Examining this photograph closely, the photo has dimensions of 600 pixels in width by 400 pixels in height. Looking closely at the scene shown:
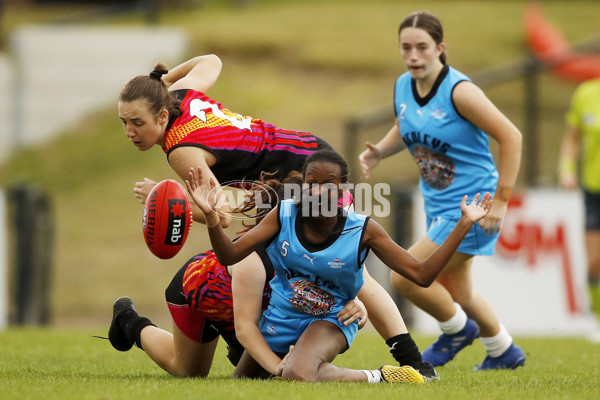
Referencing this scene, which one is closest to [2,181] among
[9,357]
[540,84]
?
[540,84]

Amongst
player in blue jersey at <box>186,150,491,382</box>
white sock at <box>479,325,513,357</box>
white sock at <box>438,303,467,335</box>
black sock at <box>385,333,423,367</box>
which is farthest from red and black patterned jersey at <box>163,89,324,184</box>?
white sock at <box>479,325,513,357</box>

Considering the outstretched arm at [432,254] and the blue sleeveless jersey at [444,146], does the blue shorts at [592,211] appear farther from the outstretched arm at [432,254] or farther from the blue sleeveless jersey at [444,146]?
the outstretched arm at [432,254]

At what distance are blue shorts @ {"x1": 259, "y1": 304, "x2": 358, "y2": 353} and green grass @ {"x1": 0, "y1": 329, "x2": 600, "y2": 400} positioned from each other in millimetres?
272

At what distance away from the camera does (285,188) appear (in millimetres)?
4945

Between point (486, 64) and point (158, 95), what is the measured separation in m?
16.9

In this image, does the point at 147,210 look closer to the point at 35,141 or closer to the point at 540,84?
the point at 540,84

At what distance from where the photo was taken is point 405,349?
15.4 feet

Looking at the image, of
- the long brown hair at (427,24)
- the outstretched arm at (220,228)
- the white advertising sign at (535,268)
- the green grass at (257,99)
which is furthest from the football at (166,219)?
the green grass at (257,99)

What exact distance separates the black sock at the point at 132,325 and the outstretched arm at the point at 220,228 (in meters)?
0.96

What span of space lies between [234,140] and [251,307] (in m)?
0.93

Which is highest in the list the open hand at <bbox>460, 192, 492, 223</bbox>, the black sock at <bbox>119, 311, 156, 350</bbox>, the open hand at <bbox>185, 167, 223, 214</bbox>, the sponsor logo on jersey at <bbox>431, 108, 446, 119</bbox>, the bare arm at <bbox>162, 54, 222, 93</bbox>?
the bare arm at <bbox>162, 54, 222, 93</bbox>

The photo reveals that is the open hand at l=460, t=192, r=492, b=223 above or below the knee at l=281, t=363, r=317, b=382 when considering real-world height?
above

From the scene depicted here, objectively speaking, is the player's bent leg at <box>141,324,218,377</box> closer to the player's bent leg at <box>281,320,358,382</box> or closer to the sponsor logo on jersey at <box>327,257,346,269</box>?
the player's bent leg at <box>281,320,358,382</box>

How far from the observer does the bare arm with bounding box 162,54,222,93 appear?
17.7 ft
